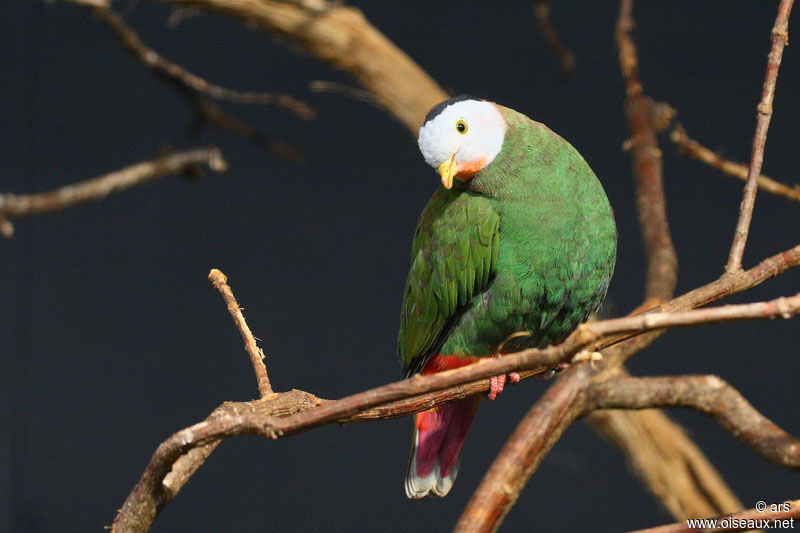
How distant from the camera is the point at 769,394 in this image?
6.95 feet

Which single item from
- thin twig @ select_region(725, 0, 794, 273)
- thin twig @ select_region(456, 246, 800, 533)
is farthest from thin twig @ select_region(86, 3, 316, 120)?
thin twig @ select_region(725, 0, 794, 273)

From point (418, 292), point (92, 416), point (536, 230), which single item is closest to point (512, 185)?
point (536, 230)

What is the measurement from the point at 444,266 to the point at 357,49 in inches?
34.2

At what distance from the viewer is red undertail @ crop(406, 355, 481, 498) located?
1.28 m

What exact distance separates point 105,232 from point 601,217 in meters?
1.65

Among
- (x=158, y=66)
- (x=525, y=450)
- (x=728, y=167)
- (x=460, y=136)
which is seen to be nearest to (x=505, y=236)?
(x=460, y=136)

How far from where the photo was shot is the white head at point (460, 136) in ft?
3.48

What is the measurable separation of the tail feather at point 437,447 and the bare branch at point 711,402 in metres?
0.22

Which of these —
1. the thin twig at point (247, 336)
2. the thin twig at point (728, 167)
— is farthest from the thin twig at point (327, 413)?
the thin twig at point (728, 167)

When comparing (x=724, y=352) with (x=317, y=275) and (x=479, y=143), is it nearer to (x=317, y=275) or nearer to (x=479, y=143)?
(x=317, y=275)

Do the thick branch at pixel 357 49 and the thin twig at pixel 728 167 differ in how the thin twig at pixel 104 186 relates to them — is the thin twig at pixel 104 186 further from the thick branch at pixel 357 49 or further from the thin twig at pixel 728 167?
the thin twig at pixel 728 167

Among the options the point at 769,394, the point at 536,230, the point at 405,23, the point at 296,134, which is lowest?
the point at 769,394

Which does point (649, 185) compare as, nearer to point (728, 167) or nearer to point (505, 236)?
point (728, 167)

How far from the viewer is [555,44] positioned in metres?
1.93
